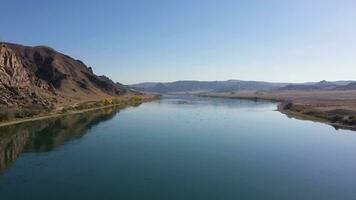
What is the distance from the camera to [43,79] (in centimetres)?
12725

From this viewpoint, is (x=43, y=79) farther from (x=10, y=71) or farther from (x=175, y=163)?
(x=175, y=163)

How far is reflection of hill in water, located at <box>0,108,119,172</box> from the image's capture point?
1487 inches

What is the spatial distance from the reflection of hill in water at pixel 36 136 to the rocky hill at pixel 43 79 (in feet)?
38.5

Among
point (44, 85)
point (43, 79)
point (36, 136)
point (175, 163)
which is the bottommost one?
point (175, 163)

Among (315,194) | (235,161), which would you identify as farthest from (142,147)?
(315,194)

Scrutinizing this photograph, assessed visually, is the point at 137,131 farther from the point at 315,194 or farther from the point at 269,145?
the point at 315,194

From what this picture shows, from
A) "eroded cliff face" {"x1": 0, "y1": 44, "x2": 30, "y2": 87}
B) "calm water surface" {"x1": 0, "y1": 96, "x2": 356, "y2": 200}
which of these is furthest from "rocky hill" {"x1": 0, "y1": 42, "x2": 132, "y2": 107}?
"calm water surface" {"x1": 0, "y1": 96, "x2": 356, "y2": 200}

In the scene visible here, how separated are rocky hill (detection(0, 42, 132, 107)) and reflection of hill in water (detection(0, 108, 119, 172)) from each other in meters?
11.7

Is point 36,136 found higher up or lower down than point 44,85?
lower down

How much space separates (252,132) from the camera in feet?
177

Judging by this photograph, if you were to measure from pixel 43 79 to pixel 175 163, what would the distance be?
10408 centimetres

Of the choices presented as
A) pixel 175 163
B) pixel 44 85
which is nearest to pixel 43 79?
pixel 44 85

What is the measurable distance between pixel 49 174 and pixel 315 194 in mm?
18195

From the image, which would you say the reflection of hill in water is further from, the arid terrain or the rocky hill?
the rocky hill
